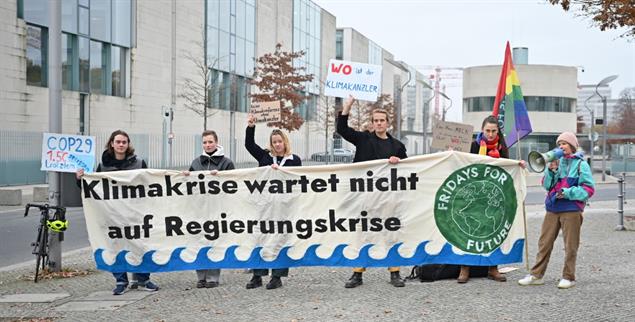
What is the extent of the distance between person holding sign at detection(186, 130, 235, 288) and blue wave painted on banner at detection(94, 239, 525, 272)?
18 cm

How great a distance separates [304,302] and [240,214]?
1.52m

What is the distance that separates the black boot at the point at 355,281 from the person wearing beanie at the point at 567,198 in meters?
1.84

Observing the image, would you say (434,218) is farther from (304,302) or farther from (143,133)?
(143,133)

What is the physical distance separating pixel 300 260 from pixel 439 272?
1660 mm

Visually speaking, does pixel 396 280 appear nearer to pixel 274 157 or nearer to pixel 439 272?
pixel 439 272

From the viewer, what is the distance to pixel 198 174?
828cm

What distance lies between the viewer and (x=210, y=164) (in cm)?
843

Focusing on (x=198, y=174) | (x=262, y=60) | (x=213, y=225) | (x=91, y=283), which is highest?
(x=262, y=60)

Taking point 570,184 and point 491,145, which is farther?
point 491,145

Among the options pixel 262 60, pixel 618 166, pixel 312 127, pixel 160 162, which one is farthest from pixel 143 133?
Answer: pixel 618 166

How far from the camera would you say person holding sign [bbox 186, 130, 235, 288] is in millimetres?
8180

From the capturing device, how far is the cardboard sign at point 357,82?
1097cm

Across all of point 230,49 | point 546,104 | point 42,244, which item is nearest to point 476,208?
point 42,244

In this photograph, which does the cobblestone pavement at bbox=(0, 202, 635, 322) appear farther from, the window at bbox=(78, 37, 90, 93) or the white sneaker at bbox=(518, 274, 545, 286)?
the window at bbox=(78, 37, 90, 93)
